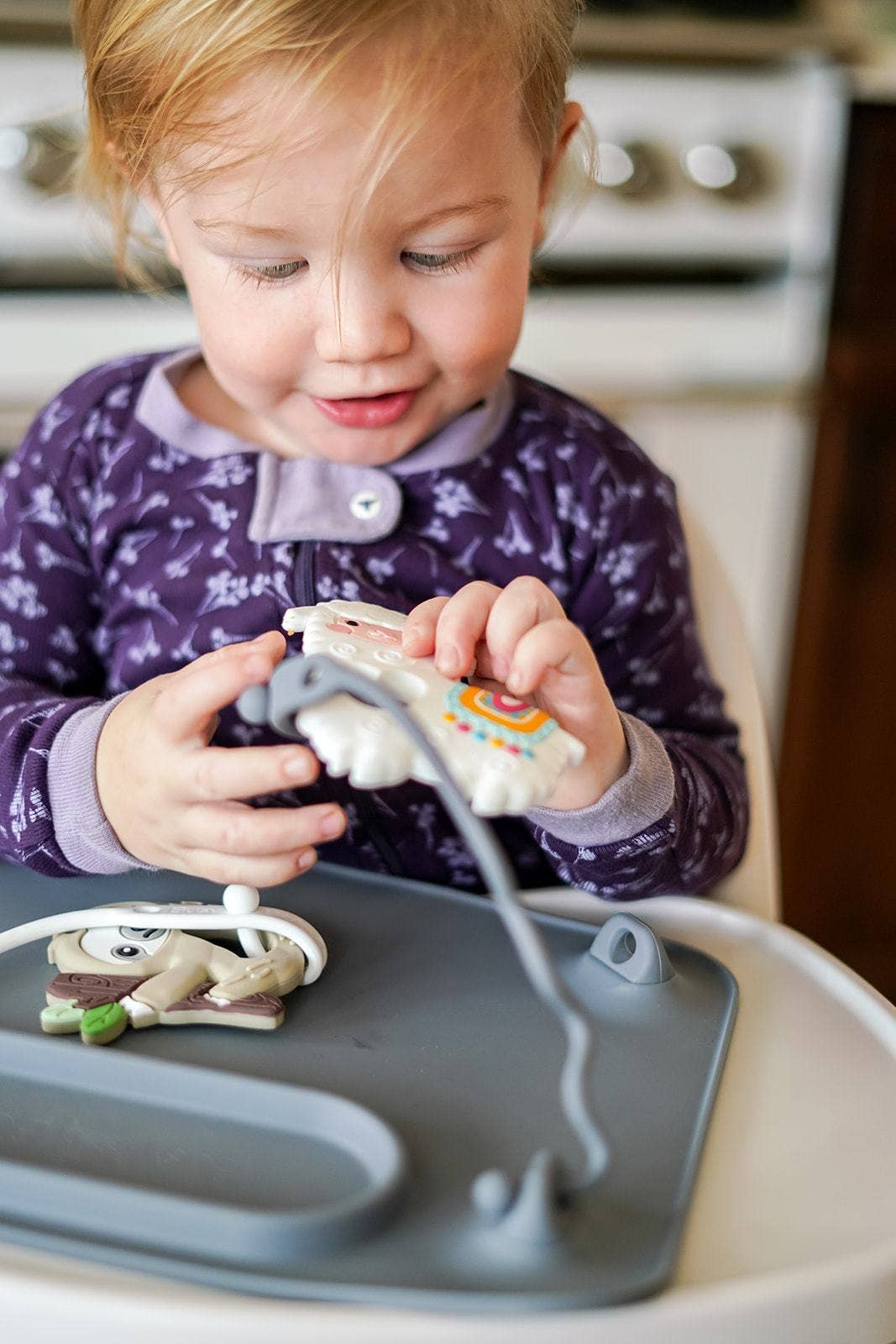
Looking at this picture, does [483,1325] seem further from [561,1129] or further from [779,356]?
[779,356]

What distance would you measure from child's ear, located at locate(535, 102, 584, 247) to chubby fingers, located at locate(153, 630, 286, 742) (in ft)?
1.00

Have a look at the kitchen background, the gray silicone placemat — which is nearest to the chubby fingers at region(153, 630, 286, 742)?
the gray silicone placemat

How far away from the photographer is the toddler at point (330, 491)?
52 centimetres

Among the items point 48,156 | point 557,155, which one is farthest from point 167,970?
point 48,156

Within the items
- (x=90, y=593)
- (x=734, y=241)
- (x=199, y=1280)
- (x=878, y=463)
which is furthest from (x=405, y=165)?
(x=878, y=463)

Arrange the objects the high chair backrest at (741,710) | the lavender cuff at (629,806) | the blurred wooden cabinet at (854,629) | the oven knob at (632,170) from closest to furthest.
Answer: the lavender cuff at (629,806)
the high chair backrest at (741,710)
the oven knob at (632,170)
the blurred wooden cabinet at (854,629)

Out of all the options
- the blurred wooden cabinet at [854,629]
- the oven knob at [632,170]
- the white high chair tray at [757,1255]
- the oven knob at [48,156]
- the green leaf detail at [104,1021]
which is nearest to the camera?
the white high chair tray at [757,1255]

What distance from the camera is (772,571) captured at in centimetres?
138

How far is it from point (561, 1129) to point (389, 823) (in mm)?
262

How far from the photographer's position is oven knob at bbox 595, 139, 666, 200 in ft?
3.80

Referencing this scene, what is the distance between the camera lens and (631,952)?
54cm

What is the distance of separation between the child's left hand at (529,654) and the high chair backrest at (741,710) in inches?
6.1

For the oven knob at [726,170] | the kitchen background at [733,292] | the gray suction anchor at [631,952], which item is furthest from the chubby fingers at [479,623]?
the oven knob at [726,170]

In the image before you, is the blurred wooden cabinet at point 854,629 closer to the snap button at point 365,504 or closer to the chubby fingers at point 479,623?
the snap button at point 365,504
